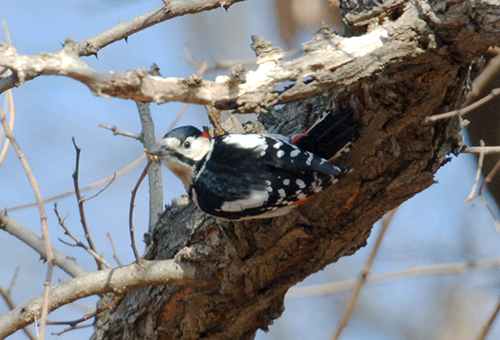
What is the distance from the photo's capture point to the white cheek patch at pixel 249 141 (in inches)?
102

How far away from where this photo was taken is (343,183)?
242cm

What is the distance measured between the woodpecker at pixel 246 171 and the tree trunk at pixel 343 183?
12 centimetres

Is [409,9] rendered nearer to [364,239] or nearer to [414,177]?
[414,177]

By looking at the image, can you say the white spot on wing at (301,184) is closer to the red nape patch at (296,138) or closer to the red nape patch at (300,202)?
the red nape patch at (300,202)

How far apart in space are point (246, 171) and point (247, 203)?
0.22 m

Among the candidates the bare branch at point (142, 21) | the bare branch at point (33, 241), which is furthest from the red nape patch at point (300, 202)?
the bare branch at point (33, 241)

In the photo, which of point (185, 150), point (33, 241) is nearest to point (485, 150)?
point (185, 150)

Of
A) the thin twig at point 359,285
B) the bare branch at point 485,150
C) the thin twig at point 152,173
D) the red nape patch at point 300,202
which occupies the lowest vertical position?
the thin twig at point 359,285

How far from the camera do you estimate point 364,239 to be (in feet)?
8.87

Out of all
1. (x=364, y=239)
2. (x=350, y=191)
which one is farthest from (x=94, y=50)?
(x=364, y=239)

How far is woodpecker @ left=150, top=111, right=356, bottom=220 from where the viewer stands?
247cm

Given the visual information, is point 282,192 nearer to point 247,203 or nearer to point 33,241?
point 247,203

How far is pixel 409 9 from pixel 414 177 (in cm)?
77

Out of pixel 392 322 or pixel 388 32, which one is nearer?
pixel 388 32
